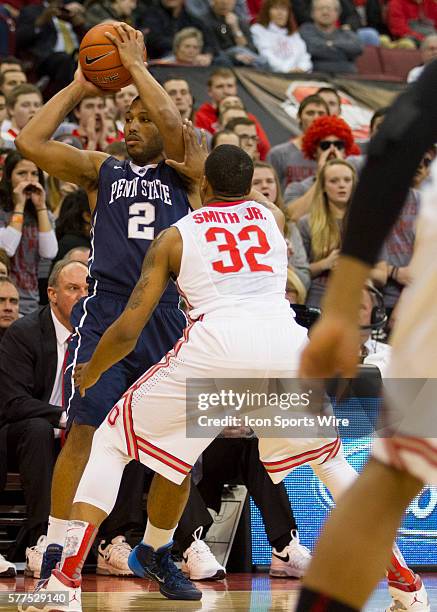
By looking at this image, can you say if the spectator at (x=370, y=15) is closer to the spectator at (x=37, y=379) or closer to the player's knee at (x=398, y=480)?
the spectator at (x=37, y=379)

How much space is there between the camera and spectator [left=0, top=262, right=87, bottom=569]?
21.0 feet

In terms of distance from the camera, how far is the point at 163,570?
5242mm

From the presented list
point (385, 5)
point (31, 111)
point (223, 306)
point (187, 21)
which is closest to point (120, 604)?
point (223, 306)

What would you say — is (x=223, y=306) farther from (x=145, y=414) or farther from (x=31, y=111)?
(x=31, y=111)

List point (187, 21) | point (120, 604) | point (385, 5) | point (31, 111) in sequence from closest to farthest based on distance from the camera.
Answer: point (120, 604) → point (31, 111) → point (187, 21) → point (385, 5)

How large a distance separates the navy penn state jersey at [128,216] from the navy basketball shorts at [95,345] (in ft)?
0.25

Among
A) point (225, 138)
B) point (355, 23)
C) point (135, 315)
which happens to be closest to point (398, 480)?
point (135, 315)

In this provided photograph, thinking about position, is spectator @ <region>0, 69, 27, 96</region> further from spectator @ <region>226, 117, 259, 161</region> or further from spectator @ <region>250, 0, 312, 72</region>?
spectator @ <region>250, 0, 312, 72</region>

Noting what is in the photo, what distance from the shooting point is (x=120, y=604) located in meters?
5.11

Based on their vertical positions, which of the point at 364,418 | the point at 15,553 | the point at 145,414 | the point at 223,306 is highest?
the point at 223,306

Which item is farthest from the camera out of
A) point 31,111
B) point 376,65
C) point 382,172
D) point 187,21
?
point 376,65

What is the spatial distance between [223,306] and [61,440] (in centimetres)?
217

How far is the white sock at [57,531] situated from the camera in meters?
5.12

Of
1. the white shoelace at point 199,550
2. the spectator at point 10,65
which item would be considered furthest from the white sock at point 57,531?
the spectator at point 10,65
